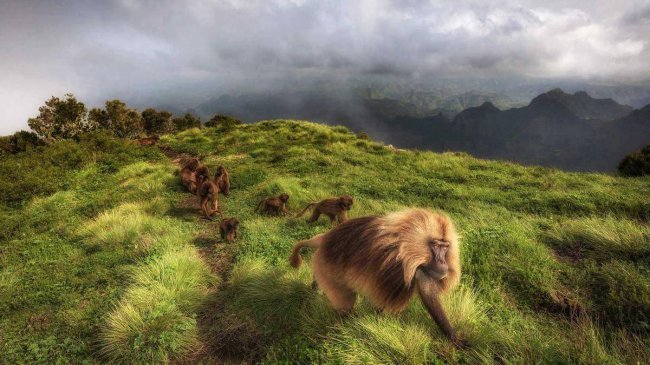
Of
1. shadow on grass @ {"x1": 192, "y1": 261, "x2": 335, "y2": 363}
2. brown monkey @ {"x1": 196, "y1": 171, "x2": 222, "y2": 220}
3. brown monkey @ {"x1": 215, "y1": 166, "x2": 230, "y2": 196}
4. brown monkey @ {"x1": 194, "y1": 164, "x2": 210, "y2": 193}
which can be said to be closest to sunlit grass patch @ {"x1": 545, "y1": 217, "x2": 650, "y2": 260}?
shadow on grass @ {"x1": 192, "y1": 261, "x2": 335, "y2": 363}

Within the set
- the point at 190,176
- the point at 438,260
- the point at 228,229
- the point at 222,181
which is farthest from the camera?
the point at 190,176

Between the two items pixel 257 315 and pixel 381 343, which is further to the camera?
pixel 257 315

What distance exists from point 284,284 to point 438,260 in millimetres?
2661

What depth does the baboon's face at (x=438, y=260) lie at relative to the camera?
2.89 metres

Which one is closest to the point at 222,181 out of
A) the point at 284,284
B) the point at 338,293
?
the point at 284,284

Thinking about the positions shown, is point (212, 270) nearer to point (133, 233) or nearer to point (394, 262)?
point (133, 233)

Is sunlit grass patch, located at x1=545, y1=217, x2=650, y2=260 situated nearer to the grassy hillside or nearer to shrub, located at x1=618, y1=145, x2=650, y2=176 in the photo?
the grassy hillside

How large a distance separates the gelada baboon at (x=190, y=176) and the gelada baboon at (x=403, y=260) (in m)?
8.62

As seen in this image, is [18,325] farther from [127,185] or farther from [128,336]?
[127,185]

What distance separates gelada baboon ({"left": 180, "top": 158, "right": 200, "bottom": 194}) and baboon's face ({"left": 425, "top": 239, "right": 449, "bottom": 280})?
946 centimetres

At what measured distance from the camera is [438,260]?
9.55ft

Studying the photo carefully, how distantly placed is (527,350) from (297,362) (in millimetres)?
2262

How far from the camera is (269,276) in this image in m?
5.05

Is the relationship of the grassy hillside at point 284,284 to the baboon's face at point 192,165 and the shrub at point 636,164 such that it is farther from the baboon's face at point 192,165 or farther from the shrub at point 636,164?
the shrub at point 636,164
